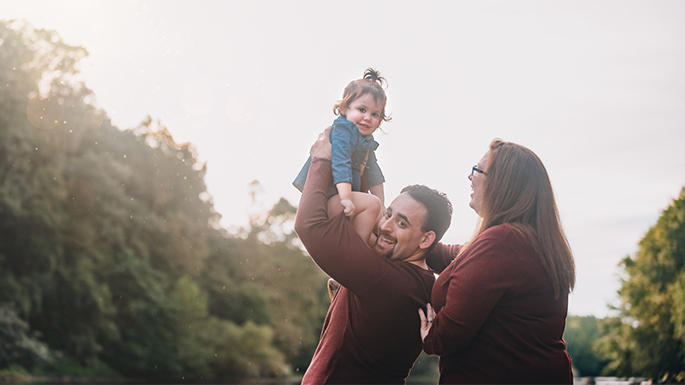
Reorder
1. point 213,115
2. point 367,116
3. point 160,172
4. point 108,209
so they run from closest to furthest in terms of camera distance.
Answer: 1. point 367,116
2. point 108,209
3. point 160,172
4. point 213,115

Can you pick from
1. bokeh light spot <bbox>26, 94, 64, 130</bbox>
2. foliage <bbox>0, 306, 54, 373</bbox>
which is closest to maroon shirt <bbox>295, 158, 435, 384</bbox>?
foliage <bbox>0, 306, 54, 373</bbox>

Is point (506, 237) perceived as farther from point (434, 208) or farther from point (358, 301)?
point (358, 301)

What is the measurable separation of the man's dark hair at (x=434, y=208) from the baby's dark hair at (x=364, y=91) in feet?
2.60

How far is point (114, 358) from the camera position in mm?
29359

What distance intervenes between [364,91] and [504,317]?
1533 mm

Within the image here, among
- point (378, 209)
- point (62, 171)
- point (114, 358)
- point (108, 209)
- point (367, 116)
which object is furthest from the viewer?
point (114, 358)

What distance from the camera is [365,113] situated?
3074 mm

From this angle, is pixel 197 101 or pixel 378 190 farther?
pixel 197 101

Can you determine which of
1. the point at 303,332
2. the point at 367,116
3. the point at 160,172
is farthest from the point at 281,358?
the point at 367,116

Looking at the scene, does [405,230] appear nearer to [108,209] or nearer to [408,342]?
[408,342]

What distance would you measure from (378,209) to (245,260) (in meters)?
34.4

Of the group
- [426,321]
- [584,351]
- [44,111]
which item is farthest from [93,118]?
[584,351]

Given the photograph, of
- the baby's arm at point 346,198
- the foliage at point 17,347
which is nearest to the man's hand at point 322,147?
the baby's arm at point 346,198

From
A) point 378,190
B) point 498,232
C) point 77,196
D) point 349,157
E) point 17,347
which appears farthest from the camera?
point 77,196
